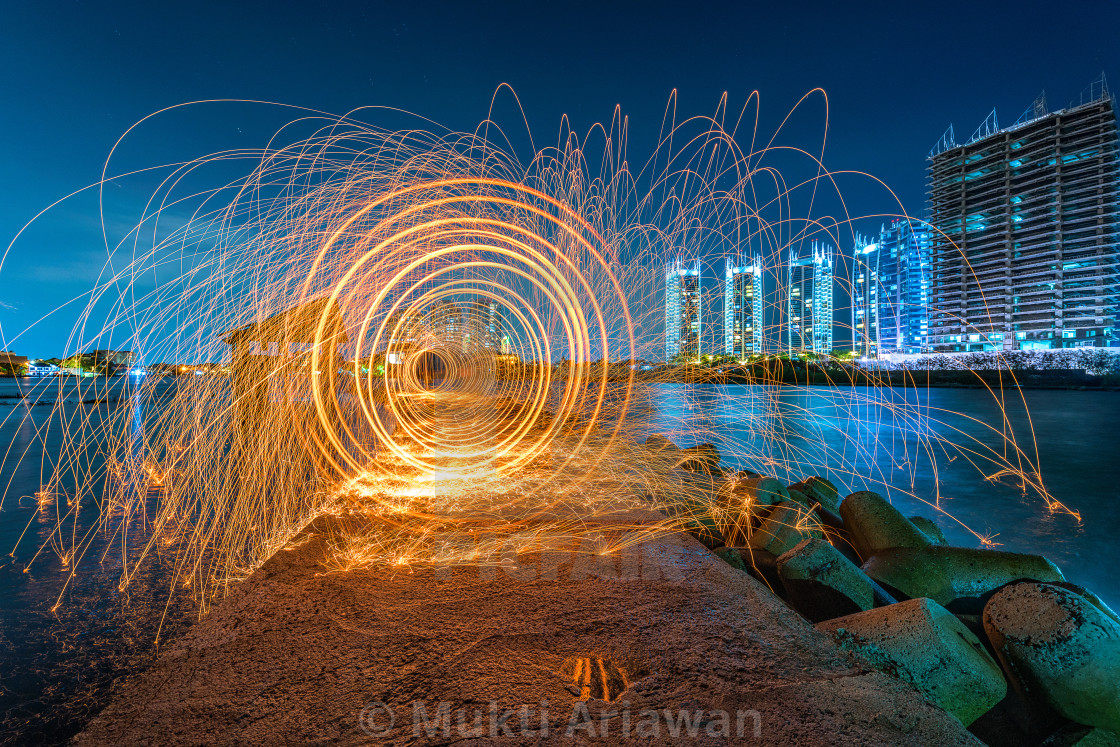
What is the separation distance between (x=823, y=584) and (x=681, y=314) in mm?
5507

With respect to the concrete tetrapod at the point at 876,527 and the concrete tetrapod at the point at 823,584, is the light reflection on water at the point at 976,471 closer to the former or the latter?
the concrete tetrapod at the point at 876,527

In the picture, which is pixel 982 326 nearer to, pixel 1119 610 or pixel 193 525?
pixel 1119 610

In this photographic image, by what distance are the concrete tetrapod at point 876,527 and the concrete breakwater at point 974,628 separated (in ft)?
0.06

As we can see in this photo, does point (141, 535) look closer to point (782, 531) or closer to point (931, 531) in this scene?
point (782, 531)

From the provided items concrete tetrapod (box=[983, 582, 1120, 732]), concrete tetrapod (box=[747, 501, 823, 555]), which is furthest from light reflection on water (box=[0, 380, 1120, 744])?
concrete tetrapod (box=[983, 582, 1120, 732])

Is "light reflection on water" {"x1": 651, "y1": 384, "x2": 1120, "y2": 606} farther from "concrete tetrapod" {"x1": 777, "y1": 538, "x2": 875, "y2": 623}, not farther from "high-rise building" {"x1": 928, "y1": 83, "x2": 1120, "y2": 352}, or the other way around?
"high-rise building" {"x1": 928, "y1": 83, "x2": 1120, "y2": 352}

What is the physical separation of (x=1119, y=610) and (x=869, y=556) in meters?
3.42

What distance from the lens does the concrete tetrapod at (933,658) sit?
2258 mm

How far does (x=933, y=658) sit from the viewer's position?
2.26m

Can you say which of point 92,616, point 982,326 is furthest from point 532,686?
point 982,326

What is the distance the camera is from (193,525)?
587 centimetres

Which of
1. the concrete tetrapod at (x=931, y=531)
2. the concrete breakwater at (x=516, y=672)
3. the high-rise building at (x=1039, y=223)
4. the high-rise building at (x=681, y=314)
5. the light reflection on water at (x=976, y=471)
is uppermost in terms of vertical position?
the high-rise building at (x=1039, y=223)

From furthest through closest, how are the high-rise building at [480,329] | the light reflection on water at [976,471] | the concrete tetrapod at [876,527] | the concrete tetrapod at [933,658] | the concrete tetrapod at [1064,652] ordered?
the high-rise building at [480,329] → the light reflection on water at [976,471] → the concrete tetrapod at [876,527] → the concrete tetrapod at [1064,652] → the concrete tetrapod at [933,658]

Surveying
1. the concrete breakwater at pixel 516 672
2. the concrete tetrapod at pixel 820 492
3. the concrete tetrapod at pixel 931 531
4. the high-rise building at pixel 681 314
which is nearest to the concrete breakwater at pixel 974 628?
the concrete breakwater at pixel 516 672
